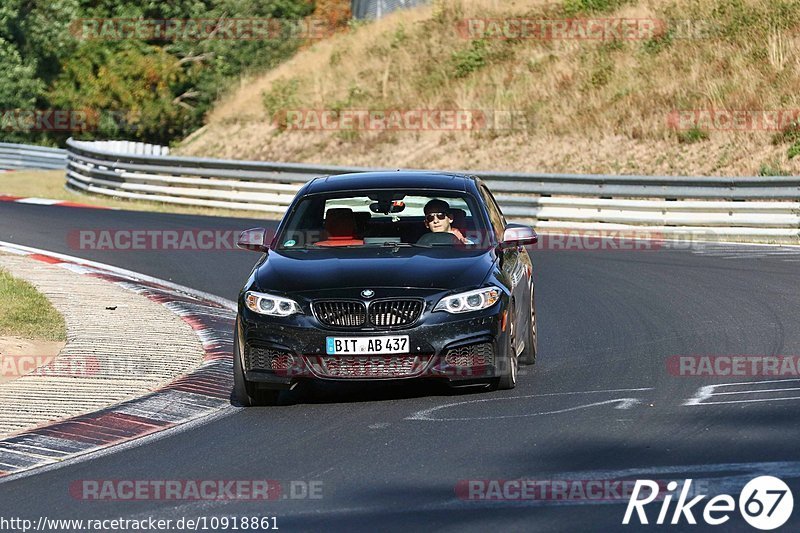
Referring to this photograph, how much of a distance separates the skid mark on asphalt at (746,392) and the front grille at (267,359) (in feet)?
8.62

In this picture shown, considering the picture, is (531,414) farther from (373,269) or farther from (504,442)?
(373,269)

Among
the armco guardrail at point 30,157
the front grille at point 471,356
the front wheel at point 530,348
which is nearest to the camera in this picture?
the front grille at point 471,356

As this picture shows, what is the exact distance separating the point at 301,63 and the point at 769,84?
17.8 m

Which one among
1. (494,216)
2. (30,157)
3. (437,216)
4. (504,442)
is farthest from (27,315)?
(30,157)

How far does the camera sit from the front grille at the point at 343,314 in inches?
374

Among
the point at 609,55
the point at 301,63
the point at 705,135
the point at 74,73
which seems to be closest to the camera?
the point at 705,135

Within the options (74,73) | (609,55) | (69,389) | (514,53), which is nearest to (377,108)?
(514,53)

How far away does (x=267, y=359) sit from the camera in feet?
31.5

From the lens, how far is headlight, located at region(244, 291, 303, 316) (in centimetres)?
958

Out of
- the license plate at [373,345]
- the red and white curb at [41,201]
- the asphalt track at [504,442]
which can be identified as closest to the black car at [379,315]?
the license plate at [373,345]

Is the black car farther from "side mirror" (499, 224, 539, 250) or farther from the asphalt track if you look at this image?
the asphalt track

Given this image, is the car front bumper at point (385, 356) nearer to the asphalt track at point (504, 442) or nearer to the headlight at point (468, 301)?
the headlight at point (468, 301)

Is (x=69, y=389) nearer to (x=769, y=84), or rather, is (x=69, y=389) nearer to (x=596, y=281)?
(x=596, y=281)

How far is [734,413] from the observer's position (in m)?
8.93
